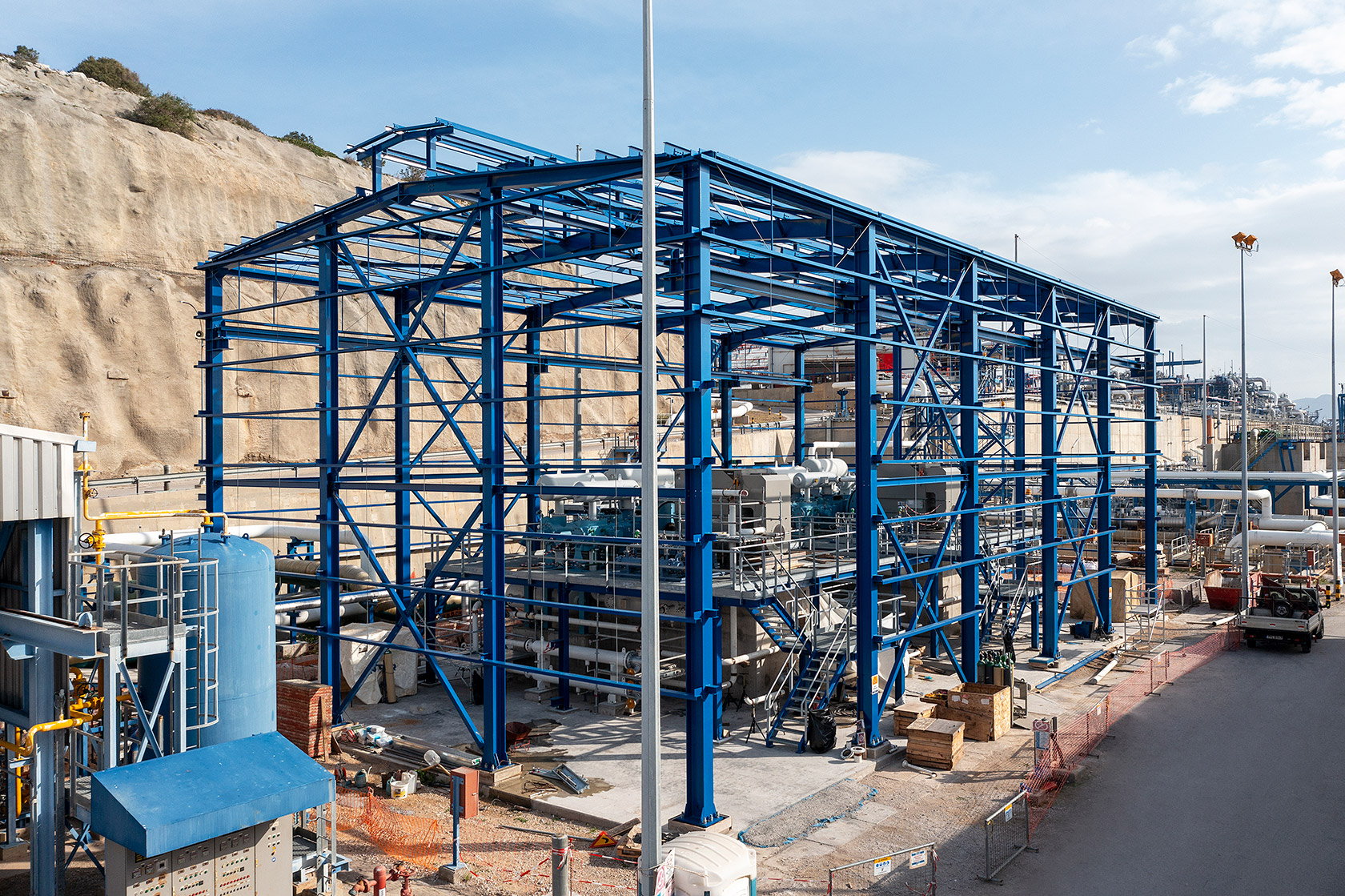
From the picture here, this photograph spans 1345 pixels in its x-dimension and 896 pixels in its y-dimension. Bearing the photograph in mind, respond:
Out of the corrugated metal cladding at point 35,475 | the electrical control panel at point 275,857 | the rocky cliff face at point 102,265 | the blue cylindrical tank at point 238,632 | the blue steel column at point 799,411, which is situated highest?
the rocky cliff face at point 102,265

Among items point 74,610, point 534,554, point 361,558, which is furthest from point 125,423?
point 74,610

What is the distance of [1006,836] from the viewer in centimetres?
1510

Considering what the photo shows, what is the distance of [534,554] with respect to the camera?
24.9 m

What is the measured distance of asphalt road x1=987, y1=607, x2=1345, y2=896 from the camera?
44.7ft

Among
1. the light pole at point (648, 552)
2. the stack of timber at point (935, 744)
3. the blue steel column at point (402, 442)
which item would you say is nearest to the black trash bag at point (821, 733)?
Result: the stack of timber at point (935, 744)

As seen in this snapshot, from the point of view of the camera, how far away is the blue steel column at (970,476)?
2316 centimetres

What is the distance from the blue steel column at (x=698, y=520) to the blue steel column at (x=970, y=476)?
969cm

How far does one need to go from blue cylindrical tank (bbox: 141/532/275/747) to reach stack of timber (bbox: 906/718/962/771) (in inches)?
468

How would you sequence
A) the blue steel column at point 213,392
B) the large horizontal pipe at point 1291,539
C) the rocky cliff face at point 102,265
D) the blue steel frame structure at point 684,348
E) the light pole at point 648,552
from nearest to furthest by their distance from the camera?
the light pole at point 648,552 < the blue steel frame structure at point 684,348 < the blue steel column at point 213,392 < the large horizontal pipe at point 1291,539 < the rocky cliff face at point 102,265

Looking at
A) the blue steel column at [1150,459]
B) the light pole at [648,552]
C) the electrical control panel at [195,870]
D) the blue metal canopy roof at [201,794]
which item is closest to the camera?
the light pole at [648,552]

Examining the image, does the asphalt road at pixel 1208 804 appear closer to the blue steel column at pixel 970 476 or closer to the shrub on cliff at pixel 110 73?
the blue steel column at pixel 970 476

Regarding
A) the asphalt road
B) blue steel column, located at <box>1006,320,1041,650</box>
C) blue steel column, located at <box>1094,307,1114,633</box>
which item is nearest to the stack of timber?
the asphalt road

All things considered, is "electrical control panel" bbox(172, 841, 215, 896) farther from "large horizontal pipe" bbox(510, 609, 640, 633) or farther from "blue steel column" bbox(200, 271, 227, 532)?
"blue steel column" bbox(200, 271, 227, 532)

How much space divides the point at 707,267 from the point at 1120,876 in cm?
1094
